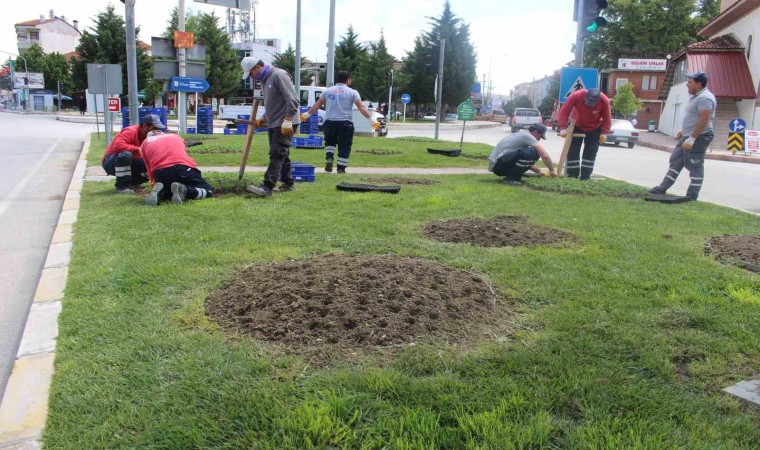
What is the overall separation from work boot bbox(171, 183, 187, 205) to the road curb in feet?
7.66

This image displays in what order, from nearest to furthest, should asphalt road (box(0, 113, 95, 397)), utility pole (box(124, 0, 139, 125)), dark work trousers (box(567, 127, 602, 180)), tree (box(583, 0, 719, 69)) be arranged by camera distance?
asphalt road (box(0, 113, 95, 397)) < dark work trousers (box(567, 127, 602, 180)) < utility pole (box(124, 0, 139, 125)) < tree (box(583, 0, 719, 69))

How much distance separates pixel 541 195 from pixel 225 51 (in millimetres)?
53579

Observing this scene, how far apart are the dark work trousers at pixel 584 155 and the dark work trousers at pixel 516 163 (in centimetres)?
167

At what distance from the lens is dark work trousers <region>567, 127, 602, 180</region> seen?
36.2 feet

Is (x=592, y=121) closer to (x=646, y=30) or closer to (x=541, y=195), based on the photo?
(x=541, y=195)

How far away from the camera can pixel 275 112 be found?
27.5 feet

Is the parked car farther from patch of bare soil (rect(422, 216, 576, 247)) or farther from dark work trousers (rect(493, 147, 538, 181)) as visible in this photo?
patch of bare soil (rect(422, 216, 576, 247))

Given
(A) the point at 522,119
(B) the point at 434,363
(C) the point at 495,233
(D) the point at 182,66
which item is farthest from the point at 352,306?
(A) the point at 522,119

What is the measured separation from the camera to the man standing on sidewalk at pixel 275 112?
8.09 meters

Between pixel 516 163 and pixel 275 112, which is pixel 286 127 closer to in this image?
pixel 275 112

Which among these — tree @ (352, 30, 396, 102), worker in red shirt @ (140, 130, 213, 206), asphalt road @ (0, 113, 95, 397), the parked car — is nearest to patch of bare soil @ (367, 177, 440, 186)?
worker in red shirt @ (140, 130, 213, 206)

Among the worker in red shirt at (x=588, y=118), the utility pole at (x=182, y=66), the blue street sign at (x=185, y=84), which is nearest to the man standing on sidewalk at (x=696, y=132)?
the worker in red shirt at (x=588, y=118)

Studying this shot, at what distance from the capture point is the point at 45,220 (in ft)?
25.3

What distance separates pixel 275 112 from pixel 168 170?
1.74 m
